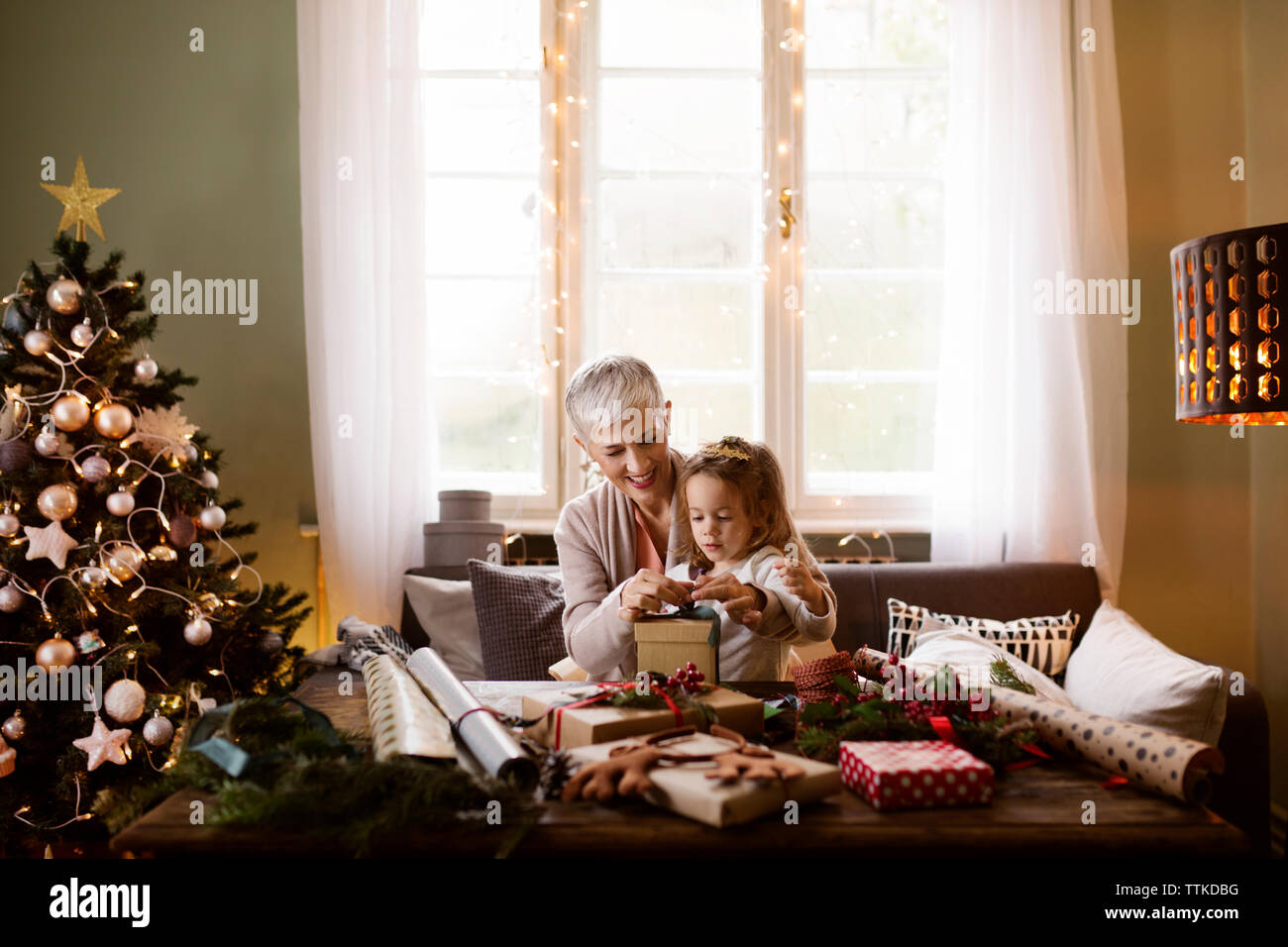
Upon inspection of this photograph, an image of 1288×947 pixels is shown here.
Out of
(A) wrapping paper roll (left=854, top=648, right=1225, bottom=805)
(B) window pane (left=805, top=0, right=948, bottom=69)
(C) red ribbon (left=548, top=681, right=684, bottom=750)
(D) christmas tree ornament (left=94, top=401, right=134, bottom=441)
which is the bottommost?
(A) wrapping paper roll (left=854, top=648, right=1225, bottom=805)

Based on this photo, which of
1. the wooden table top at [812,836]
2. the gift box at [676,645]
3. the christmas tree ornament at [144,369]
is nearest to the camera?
the wooden table top at [812,836]

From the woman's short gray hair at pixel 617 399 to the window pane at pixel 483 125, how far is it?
1.47 metres

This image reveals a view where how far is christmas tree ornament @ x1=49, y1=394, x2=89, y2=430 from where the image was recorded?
2.13m

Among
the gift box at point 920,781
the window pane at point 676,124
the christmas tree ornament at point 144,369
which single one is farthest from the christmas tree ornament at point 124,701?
the window pane at point 676,124

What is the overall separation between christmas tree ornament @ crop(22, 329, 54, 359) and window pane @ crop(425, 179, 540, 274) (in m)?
1.25

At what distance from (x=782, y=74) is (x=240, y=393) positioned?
2.19 m

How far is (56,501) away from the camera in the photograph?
6.88 feet

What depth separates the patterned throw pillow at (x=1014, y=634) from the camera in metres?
2.56

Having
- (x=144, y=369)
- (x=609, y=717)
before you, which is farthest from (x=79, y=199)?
(x=609, y=717)

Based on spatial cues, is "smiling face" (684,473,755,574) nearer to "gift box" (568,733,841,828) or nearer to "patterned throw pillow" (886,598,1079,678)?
"gift box" (568,733,841,828)

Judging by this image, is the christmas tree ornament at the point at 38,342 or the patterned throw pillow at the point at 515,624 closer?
the christmas tree ornament at the point at 38,342

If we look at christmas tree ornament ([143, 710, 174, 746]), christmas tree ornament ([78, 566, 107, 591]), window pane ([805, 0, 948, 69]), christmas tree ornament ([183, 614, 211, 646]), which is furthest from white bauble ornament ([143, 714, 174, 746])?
window pane ([805, 0, 948, 69])

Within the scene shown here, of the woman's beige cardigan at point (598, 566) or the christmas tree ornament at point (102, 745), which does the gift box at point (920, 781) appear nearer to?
the woman's beige cardigan at point (598, 566)

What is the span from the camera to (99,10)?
3076mm
